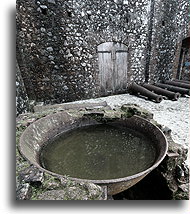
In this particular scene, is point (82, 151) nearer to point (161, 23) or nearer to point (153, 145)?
point (153, 145)

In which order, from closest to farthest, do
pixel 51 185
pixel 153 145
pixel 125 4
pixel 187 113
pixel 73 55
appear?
pixel 51 185
pixel 153 145
pixel 187 113
pixel 73 55
pixel 125 4

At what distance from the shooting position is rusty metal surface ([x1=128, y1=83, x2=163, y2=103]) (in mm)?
4377

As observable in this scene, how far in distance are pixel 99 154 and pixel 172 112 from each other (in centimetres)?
272

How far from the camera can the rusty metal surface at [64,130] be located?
1234mm

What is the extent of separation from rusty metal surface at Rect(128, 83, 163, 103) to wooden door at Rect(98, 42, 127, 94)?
0.88 feet

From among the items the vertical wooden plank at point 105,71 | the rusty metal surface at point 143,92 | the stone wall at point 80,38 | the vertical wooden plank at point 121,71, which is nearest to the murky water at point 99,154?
the stone wall at point 80,38

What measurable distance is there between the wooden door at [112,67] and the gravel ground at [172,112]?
0.34m

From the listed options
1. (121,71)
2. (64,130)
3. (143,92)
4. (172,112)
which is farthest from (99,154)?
(121,71)

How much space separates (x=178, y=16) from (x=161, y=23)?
904 millimetres

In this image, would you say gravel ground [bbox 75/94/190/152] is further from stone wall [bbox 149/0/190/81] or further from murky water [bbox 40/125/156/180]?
stone wall [bbox 149/0/190/81]

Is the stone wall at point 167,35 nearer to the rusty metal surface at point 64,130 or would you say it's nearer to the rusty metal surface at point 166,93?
the rusty metal surface at point 166,93

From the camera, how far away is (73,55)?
4.14 m

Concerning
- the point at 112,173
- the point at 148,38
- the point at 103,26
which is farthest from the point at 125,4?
the point at 112,173

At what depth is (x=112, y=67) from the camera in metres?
4.91
